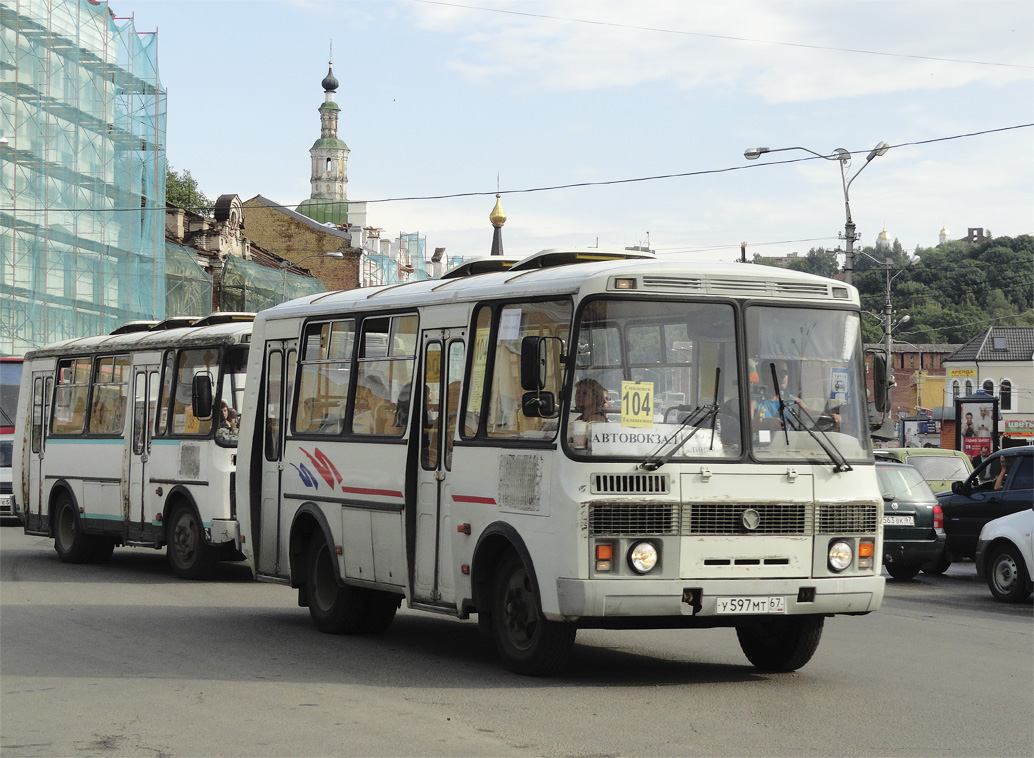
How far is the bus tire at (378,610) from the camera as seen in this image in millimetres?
12164

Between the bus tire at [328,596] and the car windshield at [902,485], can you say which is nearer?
the bus tire at [328,596]

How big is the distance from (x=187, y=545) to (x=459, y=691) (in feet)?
29.8

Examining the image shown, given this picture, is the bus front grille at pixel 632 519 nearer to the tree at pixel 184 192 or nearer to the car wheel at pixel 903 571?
the car wheel at pixel 903 571

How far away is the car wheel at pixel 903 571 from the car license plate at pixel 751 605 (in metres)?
11.2

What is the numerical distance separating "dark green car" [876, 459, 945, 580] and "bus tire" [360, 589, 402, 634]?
30.0ft

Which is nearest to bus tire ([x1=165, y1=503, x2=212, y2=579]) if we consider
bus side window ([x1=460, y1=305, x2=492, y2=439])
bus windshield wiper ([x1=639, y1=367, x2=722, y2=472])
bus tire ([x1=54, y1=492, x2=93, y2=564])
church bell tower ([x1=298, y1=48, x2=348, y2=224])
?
bus tire ([x1=54, y1=492, x2=93, y2=564])

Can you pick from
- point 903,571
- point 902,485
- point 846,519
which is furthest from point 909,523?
point 846,519

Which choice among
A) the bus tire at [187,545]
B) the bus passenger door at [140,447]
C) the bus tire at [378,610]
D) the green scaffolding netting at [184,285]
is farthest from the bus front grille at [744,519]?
the green scaffolding netting at [184,285]

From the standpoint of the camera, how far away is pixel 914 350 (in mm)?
134250

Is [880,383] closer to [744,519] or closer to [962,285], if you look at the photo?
[744,519]

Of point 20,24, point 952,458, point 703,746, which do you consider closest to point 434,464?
point 703,746

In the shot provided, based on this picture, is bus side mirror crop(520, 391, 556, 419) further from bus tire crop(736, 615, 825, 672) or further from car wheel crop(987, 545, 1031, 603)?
car wheel crop(987, 545, 1031, 603)

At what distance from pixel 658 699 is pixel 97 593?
28.7 ft

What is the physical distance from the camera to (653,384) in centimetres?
924
